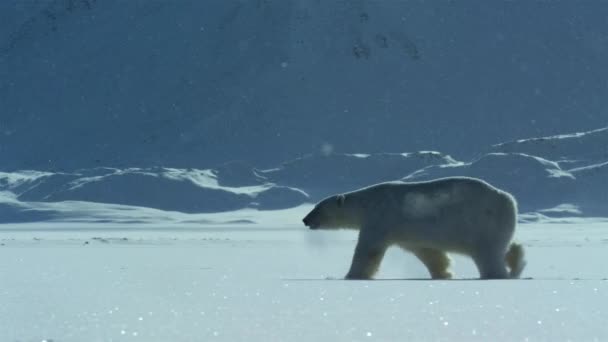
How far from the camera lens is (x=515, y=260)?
18.5m

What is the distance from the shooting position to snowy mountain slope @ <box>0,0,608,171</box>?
514ft

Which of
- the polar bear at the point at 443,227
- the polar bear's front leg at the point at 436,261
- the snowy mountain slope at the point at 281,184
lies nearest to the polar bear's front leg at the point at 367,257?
the polar bear at the point at 443,227

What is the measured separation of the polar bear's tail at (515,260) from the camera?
60.5 ft

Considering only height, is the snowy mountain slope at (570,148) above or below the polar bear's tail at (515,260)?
above

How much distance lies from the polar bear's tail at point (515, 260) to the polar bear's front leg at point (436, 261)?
3.00 ft

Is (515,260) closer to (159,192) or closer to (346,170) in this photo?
(159,192)

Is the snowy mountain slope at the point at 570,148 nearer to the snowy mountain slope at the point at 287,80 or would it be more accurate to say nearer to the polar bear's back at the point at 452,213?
the snowy mountain slope at the point at 287,80

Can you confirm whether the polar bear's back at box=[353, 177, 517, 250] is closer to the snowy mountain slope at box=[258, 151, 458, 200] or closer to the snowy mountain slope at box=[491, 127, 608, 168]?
the snowy mountain slope at box=[258, 151, 458, 200]

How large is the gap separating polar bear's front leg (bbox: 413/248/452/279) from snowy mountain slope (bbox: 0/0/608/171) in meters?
128

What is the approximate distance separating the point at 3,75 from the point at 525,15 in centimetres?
7951

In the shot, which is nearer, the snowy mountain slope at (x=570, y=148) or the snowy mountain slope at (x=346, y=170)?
the snowy mountain slope at (x=570, y=148)

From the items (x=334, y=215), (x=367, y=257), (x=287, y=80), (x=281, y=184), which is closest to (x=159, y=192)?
(x=281, y=184)

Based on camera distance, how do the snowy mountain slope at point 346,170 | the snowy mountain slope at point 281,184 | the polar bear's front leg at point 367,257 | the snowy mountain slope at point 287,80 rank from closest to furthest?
1. the polar bear's front leg at point 367,257
2. the snowy mountain slope at point 281,184
3. the snowy mountain slope at point 346,170
4. the snowy mountain slope at point 287,80

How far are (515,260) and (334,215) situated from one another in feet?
10.2
